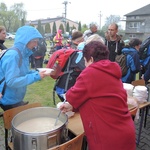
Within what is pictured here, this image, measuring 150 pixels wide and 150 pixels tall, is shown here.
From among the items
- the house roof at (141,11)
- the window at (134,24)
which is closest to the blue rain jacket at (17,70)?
the house roof at (141,11)

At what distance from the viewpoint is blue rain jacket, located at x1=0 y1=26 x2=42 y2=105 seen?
199cm

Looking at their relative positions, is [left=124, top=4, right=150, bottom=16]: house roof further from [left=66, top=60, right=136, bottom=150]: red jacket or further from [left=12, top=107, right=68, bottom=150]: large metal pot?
[left=12, top=107, right=68, bottom=150]: large metal pot

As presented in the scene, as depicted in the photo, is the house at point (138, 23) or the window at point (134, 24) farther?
the window at point (134, 24)

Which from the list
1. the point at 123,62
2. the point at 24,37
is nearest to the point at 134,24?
the point at 123,62

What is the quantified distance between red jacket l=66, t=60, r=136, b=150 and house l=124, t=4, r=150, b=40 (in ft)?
102

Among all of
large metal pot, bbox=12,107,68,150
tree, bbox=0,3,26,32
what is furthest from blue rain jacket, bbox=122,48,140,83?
tree, bbox=0,3,26,32

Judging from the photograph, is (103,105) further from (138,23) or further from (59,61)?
(138,23)

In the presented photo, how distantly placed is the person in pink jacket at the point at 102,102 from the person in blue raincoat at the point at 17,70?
74 centimetres

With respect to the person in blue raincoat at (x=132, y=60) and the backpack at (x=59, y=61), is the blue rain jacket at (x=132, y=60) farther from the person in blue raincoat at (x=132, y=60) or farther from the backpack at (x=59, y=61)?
the backpack at (x=59, y=61)

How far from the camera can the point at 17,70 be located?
2.02m

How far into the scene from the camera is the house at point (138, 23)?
31172mm

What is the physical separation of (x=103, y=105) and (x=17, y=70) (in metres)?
1.05

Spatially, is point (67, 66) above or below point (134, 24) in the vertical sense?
below

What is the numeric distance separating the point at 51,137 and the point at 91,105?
0.39 m
